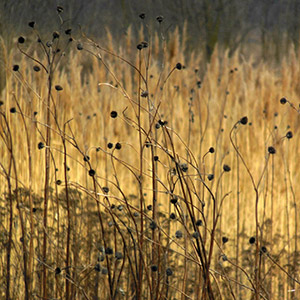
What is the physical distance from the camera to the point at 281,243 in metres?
2.76

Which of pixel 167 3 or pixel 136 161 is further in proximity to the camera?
pixel 167 3

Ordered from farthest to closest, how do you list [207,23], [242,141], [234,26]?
[234,26] → [207,23] → [242,141]

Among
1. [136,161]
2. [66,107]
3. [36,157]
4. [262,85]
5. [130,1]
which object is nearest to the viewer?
[36,157]

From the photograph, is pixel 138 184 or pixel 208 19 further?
pixel 208 19

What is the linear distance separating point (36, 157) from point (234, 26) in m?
6.24

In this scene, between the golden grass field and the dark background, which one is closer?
the golden grass field

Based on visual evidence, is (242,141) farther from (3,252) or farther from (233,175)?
(3,252)

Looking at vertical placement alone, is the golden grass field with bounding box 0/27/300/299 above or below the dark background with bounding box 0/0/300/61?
below

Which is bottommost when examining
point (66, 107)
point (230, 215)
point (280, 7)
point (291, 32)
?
point (230, 215)

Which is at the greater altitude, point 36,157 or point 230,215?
point 36,157

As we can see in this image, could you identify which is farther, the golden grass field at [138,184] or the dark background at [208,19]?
the dark background at [208,19]

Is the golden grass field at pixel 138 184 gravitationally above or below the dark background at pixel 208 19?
below

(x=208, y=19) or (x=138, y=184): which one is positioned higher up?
(x=208, y=19)

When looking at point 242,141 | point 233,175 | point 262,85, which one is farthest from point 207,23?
point 233,175
